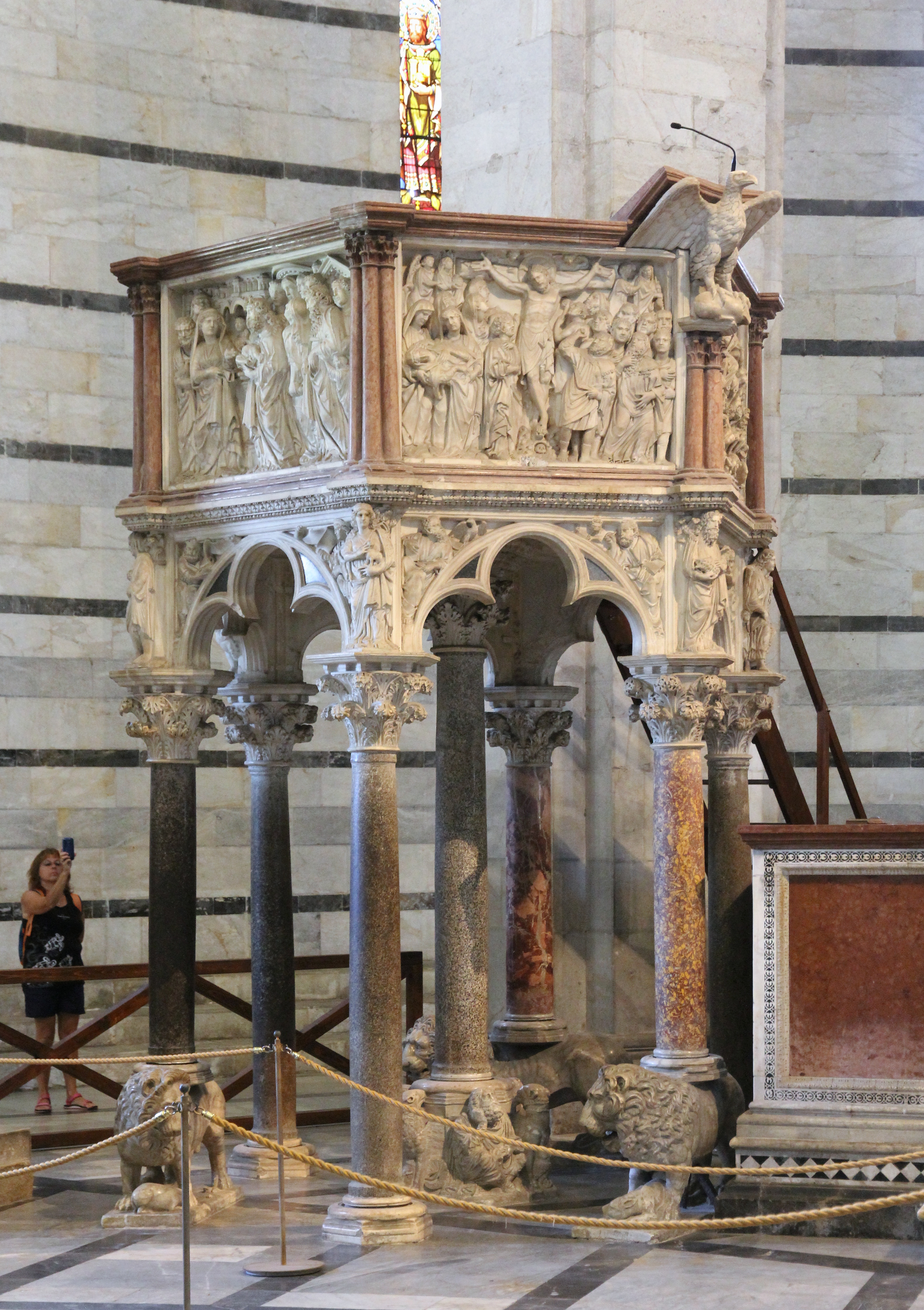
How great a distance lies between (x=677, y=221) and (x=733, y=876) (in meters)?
3.17

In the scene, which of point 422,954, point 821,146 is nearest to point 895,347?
point 821,146

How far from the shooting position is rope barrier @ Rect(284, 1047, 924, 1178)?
23.3ft

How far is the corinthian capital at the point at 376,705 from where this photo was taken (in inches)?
316

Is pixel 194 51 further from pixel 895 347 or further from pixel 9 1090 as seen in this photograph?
pixel 9 1090

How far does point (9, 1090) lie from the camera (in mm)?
10328

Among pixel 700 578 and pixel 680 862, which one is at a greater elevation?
pixel 700 578

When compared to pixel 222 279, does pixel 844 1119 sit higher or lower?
lower

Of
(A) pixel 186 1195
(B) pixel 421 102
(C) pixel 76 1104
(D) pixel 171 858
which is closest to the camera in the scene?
(A) pixel 186 1195

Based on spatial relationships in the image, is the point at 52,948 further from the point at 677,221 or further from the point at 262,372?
the point at 677,221

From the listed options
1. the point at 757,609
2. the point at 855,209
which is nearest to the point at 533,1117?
the point at 757,609

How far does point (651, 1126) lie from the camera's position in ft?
26.8

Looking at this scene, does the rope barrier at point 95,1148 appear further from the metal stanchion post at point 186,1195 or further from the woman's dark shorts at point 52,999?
the woman's dark shorts at point 52,999

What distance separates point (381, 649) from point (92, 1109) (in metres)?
4.56

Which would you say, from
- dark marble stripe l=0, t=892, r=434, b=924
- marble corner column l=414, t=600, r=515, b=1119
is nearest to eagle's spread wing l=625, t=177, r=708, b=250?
marble corner column l=414, t=600, r=515, b=1119
